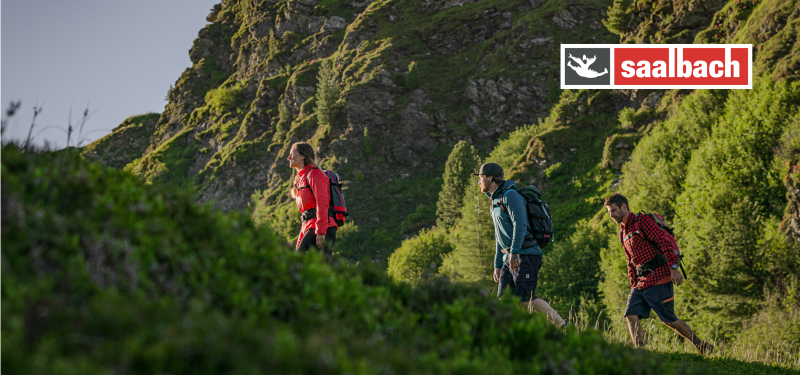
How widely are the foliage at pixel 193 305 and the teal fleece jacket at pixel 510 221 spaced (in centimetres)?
272

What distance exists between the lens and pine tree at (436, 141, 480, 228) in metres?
53.8

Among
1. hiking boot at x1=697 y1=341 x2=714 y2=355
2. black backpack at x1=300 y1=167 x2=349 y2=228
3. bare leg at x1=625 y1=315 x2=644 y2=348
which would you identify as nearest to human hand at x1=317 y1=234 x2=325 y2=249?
black backpack at x1=300 y1=167 x2=349 y2=228

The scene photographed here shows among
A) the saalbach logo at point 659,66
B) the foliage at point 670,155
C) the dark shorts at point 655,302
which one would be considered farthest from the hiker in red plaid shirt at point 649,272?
the saalbach logo at point 659,66

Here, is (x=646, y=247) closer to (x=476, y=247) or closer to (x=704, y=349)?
(x=704, y=349)

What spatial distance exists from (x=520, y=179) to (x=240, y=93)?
73.8 meters

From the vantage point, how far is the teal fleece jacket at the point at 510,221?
19.4 ft

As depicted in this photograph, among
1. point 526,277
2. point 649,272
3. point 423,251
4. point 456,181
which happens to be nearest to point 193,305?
point 526,277

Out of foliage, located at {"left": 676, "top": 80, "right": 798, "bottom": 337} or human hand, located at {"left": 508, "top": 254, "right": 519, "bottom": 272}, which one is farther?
foliage, located at {"left": 676, "top": 80, "right": 798, "bottom": 337}

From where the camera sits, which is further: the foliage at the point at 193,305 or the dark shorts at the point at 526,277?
the dark shorts at the point at 526,277

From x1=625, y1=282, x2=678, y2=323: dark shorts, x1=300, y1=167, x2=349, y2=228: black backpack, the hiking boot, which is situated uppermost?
x1=300, y1=167, x2=349, y2=228: black backpack

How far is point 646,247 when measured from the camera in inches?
264

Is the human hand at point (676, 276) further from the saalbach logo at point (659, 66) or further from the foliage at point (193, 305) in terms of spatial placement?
the saalbach logo at point (659, 66)

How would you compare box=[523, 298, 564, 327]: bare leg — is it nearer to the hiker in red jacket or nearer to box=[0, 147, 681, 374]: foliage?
box=[0, 147, 681, 374]: foliage

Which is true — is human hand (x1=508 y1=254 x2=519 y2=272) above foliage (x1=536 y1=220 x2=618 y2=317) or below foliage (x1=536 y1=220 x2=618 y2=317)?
above
